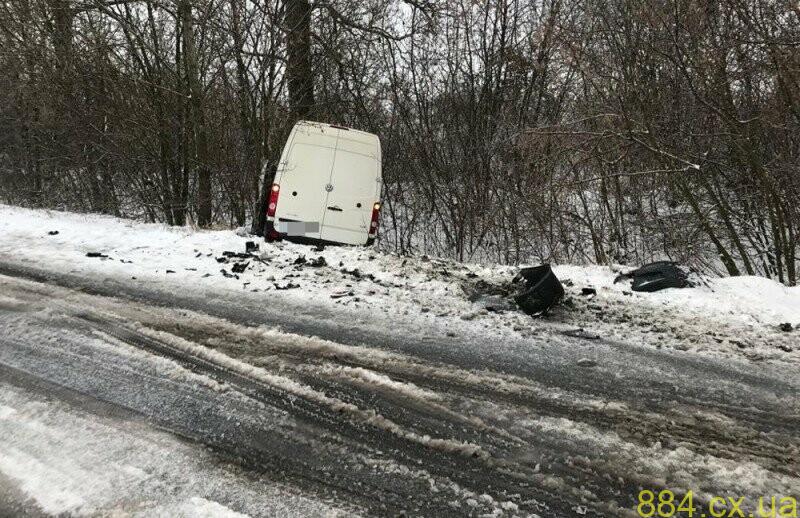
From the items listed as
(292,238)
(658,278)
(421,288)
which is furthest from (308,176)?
(658,278)

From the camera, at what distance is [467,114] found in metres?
13.5

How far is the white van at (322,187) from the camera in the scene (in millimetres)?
8469

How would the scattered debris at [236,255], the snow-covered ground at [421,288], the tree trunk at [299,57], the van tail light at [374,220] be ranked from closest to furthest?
the snow-covered ground at [421,288] → the scattered debris at [236,255] → the van tail light at [374,220] → the tree trunk at [299,57]

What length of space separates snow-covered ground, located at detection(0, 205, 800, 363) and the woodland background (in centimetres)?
254

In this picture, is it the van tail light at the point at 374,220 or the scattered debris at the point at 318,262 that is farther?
the van tail light at the point at 374,220

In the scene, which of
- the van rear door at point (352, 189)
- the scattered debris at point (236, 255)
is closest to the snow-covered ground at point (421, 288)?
the scattered debris at point (236, 255)

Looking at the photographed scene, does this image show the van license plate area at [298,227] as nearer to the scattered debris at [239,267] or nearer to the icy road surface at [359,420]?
the scattered debris at [239,267]

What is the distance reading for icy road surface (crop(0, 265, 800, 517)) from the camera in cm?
248

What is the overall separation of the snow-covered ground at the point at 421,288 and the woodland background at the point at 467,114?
8.33ft

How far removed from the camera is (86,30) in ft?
37.8

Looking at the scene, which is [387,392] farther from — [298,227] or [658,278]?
[298,227]

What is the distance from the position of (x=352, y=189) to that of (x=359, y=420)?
6029mm

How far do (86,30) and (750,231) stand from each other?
14.1m

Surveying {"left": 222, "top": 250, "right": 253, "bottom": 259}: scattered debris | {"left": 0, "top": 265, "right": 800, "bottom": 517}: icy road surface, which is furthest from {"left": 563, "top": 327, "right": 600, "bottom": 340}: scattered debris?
{"left": 222, "top": 250, "right": 253, "bottom": 259}: scattered debris
